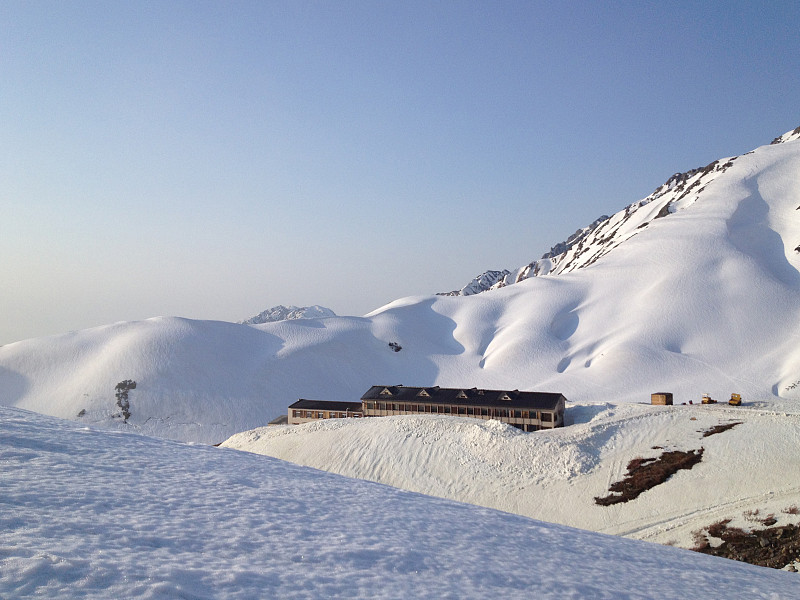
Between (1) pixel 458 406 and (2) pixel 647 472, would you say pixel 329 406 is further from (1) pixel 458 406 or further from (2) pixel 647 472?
(2) pixel 647 472

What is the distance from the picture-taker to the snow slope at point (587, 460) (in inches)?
1133

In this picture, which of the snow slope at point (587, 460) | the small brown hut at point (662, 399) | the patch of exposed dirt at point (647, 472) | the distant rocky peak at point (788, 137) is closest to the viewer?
the snow slope at point (587, 460)


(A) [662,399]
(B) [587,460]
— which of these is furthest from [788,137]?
(B) [587,460]

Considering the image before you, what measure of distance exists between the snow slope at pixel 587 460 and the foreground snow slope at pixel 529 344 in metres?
33.0

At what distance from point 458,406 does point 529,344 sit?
159 feet

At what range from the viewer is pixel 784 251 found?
10769cm

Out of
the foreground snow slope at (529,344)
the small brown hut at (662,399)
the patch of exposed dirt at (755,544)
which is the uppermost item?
the foreground snow slope at (529,344)

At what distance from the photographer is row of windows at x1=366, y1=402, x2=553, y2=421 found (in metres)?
52.4

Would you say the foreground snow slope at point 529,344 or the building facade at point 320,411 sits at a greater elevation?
the foreground snow slope at point 529,344

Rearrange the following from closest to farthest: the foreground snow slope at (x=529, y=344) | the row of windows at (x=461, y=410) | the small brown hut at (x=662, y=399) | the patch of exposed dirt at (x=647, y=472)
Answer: the patch of exposed dirt at (x=647, y=472), the row of windows at (x=461, y=410), the small brown hut at (x=662, y=399), the foreground snow slope at (x=529, y=344)

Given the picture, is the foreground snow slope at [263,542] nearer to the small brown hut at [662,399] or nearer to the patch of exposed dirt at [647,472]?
the patch of exposed dirt at [647,472]

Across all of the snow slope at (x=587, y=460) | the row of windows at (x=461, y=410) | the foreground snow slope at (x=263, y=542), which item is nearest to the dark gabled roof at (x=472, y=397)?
the row of windows at (x=461, y=410)

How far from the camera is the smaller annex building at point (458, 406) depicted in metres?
51.9

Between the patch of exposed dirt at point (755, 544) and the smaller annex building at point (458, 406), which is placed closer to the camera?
the patch of exposed dirt at point (755, 544)
